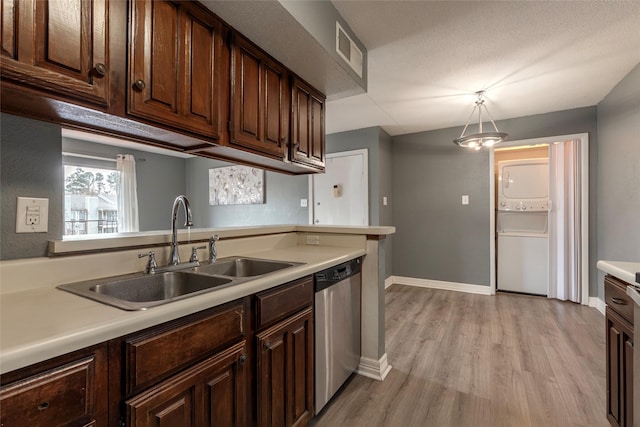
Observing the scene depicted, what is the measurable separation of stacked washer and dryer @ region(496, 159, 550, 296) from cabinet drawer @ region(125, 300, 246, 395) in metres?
4.20

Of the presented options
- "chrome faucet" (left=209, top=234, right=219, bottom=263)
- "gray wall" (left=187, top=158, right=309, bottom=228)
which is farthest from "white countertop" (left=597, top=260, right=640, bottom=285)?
"gray wall" (left=187, top=158, right=309, bottom=228)

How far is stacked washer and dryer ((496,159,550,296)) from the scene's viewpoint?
12.7 feet

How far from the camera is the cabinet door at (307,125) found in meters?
1.99

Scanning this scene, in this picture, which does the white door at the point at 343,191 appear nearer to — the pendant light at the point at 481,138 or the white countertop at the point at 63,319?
the pendant light at the point at 481,138

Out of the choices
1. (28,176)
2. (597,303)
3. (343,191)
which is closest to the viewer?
(28,176)

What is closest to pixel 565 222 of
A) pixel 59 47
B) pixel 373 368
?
pixel 373 368

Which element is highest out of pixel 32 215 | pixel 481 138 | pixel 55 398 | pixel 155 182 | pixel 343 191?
pixel 481 138

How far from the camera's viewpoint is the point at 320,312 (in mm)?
1582

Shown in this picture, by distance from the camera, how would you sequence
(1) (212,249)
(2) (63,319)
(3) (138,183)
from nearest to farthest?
1. (2) (63,319)
2. (1) (212,249)
3. (3) (138,183)

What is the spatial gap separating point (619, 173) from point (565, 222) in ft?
3.29

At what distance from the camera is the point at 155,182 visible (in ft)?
18.0

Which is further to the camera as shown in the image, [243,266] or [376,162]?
[376,162]

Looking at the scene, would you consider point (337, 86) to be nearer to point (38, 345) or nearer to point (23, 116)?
point (23, 116)

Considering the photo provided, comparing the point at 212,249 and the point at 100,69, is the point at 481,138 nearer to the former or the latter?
the point at 212,249
